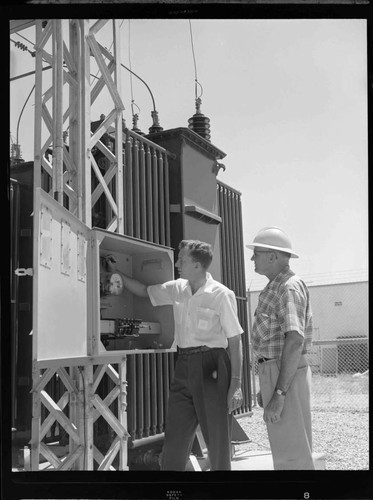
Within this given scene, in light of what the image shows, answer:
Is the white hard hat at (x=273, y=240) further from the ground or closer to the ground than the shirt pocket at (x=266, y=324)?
further from the ground

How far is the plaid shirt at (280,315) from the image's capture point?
127 inches

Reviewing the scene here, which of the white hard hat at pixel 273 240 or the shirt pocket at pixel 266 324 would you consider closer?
the shirt pocket at pixel 266 324

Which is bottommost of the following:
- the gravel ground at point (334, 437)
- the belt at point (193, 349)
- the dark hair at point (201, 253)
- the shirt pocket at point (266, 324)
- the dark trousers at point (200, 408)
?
the gravel ground at point (334, 437)

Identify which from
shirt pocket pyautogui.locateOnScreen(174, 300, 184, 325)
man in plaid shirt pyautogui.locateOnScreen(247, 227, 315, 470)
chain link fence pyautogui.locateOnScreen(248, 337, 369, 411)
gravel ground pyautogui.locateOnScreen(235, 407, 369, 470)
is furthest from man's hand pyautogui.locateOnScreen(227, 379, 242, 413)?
chain link fence pyautogui.locateOnScreen(248, 337, 369, 411)

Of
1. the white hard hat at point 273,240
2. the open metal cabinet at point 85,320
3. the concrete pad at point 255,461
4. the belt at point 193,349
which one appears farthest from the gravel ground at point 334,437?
the white hard hat at point 273,240

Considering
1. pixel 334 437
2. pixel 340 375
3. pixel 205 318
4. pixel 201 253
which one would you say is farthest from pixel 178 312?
pixel 340 375

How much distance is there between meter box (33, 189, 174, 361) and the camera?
9.38 ft

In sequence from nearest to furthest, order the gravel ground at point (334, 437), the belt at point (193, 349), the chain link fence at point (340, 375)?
the belt at point (193, 349) < the gravel ground at point (334, 437) < the chain link fence at point (340, 375)

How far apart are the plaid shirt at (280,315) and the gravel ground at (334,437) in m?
1.56

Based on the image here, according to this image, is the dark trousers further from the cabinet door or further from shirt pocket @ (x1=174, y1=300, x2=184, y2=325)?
the cabinet door

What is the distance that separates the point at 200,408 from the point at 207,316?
0.51 meters

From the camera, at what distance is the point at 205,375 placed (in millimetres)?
3506

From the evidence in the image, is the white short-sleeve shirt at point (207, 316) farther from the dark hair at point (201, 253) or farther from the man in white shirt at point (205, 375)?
the dark hair at point (201, 253)

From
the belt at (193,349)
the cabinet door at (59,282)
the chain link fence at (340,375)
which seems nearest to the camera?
the cabinet door at (59,282)
